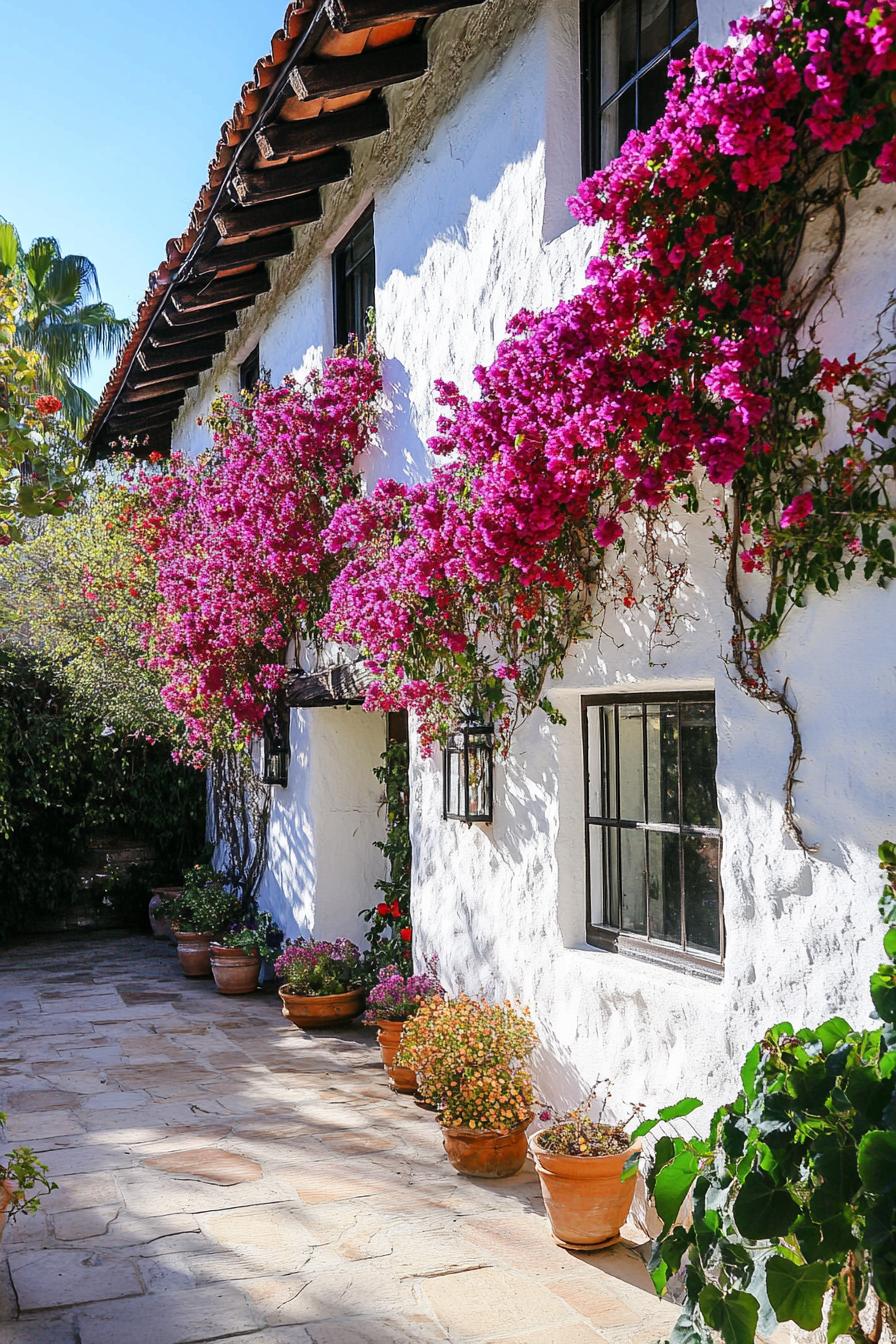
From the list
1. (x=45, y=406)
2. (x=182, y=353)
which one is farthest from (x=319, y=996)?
(x=182, y=353)

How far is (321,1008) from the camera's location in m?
7.26

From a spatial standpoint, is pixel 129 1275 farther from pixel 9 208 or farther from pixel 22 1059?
pixel 9 208

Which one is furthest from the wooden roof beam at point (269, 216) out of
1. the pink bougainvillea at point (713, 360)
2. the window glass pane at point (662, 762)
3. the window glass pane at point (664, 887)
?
the window glass pane at point (664, 887)

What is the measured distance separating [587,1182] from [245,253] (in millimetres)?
6664

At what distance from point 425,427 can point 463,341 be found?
62 centimetres

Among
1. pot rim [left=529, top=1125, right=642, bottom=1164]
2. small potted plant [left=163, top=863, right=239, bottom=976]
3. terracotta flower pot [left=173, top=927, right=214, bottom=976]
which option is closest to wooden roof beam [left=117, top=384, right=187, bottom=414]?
small potted plant [left=163, top=863, right=239, bottom=976]

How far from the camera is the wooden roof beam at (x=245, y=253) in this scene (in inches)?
311

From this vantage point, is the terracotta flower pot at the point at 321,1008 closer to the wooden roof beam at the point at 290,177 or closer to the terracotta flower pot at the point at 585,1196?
the terracotta flower pot at the point at 585,1196

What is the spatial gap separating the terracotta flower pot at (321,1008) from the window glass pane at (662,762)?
11.6 feet

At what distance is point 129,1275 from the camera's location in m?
3.88

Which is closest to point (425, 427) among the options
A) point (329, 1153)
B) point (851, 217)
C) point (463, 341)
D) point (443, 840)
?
point (463, 341)

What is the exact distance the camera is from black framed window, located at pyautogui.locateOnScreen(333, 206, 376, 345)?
24.4ft

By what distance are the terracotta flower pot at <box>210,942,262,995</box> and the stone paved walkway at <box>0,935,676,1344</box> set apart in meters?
1.53

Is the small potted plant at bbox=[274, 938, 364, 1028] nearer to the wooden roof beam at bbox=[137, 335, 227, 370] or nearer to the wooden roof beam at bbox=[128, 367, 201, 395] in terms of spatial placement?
the wooden roof beam at bbox=[137, 335, 227, 370]
